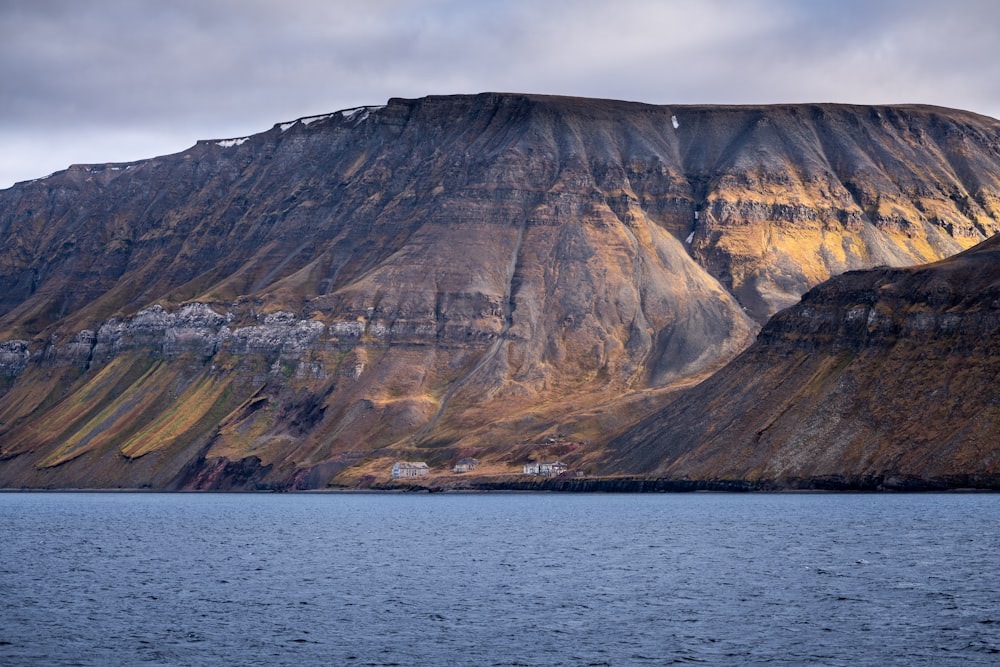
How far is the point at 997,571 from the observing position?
91.3 meters

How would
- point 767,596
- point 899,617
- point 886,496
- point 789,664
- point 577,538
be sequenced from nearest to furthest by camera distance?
point 789,664
point 899,617
point 767,596
point 577,538
point 886,496

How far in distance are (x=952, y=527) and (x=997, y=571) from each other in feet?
123

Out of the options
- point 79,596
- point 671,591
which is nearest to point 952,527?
point 671,591

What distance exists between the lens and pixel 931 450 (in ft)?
633

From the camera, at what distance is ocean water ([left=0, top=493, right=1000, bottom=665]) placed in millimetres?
66500

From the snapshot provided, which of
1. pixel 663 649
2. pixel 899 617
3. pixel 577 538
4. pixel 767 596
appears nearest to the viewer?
pixel 663 649

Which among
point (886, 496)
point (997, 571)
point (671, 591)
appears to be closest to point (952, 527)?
point (997, 571)

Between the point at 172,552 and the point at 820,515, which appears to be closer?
the point at 172,552

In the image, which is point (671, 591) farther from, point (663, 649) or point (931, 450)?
point (931, 450)

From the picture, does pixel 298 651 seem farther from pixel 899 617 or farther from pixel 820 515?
pixel 820 515

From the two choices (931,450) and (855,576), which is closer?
Result: (855,576)

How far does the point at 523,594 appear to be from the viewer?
86875 mm

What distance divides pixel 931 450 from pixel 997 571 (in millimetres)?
105276

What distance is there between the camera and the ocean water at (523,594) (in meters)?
66.5
